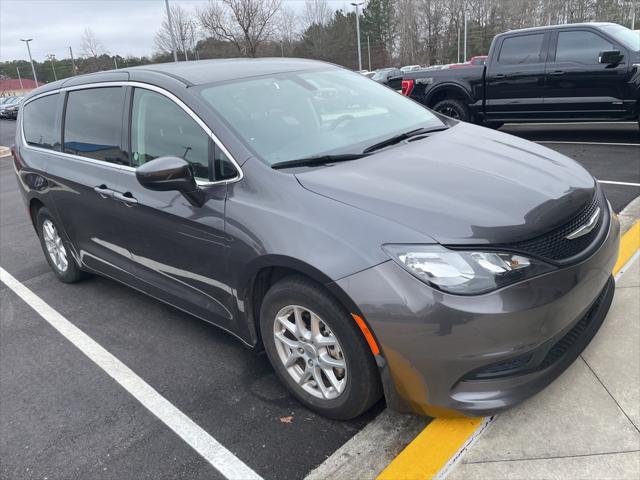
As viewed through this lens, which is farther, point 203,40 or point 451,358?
point 203,40

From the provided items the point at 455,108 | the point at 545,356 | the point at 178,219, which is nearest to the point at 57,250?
the point at 178,219

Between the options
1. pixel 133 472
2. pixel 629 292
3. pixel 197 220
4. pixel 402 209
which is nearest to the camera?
pixel 402 209

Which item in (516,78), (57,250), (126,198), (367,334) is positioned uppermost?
(516,78)

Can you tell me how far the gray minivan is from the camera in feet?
7.07

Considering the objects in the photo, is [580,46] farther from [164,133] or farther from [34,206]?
[34,206]

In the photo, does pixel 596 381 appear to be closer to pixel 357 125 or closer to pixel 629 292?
pixel 629 292

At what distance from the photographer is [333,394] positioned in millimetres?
2584

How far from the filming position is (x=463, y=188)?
97.3 inches

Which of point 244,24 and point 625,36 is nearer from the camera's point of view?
point 625,36

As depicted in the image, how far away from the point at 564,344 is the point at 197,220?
6.27 feet

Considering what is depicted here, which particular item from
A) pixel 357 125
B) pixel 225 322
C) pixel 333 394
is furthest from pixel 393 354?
pixel 357 125

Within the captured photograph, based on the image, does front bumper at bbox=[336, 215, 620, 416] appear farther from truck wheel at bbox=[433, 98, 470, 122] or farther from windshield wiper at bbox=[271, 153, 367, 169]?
truck wheel at bbox=[433, 98, 470, 122]

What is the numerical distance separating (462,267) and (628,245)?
2.74 m

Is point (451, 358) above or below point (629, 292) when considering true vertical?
above
